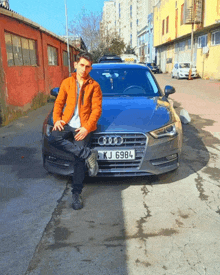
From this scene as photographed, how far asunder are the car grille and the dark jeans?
1.18 feet

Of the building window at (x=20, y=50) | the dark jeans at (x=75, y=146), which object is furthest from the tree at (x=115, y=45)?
the dark jeans at (x=75, y=146)

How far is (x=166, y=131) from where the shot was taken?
3623mm

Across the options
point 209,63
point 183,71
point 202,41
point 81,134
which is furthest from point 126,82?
point 202,41

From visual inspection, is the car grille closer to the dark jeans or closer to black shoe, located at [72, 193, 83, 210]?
the dark jeans

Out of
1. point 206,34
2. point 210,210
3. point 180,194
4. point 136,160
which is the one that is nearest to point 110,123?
point 136,160

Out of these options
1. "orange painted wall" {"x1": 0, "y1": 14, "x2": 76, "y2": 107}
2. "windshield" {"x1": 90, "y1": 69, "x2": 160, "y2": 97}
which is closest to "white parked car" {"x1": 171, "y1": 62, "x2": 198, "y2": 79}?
"orange painted wall" {"x1": 0, "y1": 14, "x2": 76, "y2": 107}

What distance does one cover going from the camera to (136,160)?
11.5 ft

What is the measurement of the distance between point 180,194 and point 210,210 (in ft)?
1.57

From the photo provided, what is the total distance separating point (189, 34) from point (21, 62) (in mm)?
24289

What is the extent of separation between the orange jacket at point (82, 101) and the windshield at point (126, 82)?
5.29 feet

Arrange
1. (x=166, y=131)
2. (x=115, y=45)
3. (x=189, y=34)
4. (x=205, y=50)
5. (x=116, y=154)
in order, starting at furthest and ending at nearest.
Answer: (x=115, y=45) → (x=189, y=34) → (x=205, y=50) → (x=166, y=131) → (x=116, y=154)

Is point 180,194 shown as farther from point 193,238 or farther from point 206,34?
point 206,34

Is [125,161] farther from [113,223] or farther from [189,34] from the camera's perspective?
[189,34]

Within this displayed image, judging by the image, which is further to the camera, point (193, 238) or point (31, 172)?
point (31, 172)
